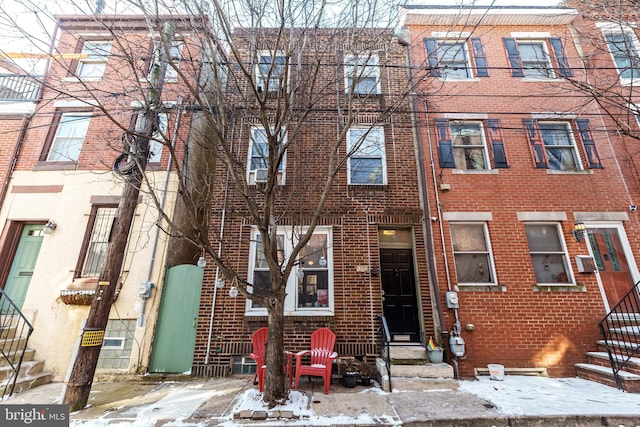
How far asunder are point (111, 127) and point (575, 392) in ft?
39.4

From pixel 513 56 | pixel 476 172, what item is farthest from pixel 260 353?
pixel 513 56

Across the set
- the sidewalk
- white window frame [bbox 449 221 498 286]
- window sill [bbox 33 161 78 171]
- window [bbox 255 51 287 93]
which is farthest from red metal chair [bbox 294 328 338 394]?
window sill [bbox 33 161 78 171]

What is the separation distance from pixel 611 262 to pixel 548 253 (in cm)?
156

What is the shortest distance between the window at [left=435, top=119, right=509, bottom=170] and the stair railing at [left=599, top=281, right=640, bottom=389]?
3904 mm

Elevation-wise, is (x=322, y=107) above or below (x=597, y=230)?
above

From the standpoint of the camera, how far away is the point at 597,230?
6922 millimetres

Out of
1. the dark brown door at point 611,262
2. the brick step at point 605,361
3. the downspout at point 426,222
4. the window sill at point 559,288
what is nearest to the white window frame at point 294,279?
the downspout at point 426,222

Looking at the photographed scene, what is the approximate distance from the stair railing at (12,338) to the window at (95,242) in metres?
1.34

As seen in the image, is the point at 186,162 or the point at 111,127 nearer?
the point at 186,162

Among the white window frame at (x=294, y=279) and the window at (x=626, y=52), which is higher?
the window at (x=626, y=52)

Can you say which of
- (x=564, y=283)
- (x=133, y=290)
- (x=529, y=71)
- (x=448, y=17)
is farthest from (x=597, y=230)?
(x=133, y=290)

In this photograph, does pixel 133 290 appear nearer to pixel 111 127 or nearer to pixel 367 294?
pixel 111 127

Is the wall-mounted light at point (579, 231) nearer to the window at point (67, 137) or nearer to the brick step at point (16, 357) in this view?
the brick step at point (16, 357)

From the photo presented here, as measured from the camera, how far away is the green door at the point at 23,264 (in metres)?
6.60
